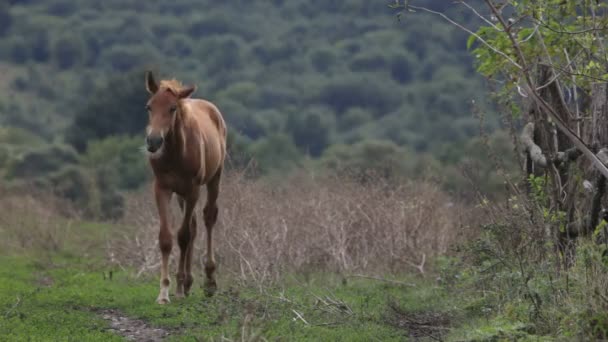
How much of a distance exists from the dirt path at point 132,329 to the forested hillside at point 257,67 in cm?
4942

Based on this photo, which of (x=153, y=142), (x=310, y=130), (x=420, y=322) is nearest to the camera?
(x=420, y=322)

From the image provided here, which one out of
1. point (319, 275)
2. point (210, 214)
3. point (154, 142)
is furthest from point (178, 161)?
point (319, 275)

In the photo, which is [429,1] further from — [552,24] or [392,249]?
[552,24]

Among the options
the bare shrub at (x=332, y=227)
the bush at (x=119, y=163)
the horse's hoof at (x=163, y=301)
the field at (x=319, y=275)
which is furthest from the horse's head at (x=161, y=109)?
the bush at (x=119, y=163)

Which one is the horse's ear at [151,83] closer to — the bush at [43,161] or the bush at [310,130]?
the bush at [43,161]

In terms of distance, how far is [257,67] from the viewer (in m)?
98.5

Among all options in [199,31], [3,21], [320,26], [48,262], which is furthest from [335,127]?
[48,262]

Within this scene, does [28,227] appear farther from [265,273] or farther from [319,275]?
[265,273]

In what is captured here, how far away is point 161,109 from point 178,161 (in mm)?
837

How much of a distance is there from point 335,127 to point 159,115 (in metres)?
76.3

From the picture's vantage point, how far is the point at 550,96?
11094 mm

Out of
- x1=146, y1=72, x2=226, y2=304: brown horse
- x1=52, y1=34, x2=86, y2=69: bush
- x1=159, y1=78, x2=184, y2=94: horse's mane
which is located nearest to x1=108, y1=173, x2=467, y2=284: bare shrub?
x1=146, y1=72, x2=226, y2=304: brown horse

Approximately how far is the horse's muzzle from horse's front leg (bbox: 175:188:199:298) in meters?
1.39

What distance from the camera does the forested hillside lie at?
3098 inches
